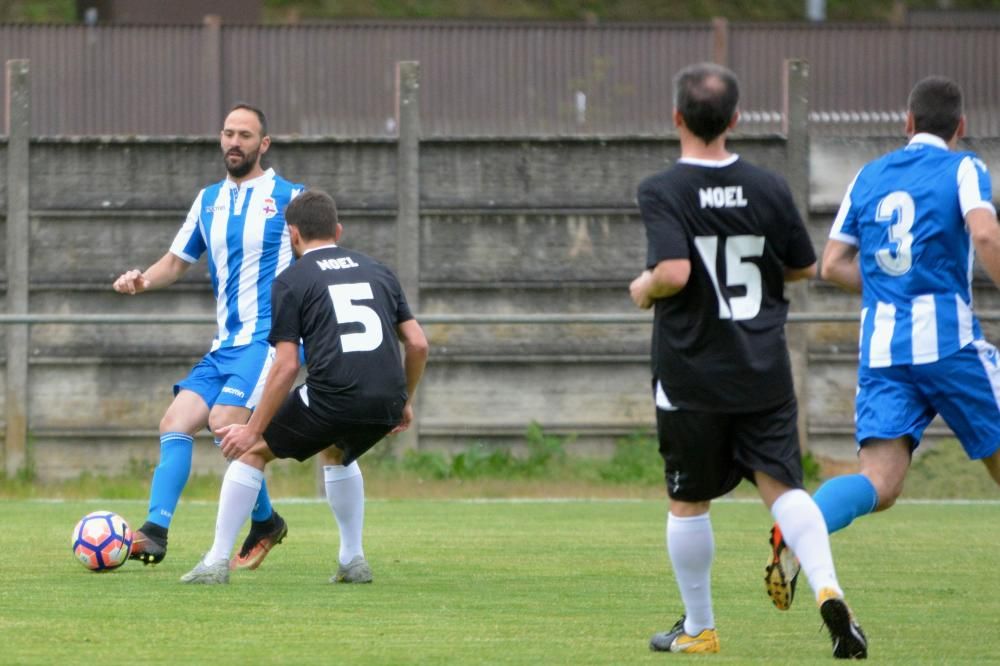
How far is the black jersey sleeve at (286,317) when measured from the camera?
6426mm

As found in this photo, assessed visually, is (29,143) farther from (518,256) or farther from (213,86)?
(518,256)

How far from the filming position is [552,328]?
13398 millimetres

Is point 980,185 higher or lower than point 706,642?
higher

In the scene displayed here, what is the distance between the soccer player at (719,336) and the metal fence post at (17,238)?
935 cm

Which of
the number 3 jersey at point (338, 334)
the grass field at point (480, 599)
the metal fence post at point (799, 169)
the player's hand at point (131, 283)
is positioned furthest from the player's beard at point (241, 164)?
the metal fence post at point (799, 169)

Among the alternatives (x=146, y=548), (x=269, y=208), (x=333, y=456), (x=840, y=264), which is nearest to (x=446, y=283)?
(x=269, y=208)

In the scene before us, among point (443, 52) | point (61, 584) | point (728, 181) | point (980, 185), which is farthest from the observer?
point (443, 52)

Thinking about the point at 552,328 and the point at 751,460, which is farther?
the point at 552,328

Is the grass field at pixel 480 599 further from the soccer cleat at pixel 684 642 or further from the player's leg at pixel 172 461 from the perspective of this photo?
the player's leg at pixel 172 461

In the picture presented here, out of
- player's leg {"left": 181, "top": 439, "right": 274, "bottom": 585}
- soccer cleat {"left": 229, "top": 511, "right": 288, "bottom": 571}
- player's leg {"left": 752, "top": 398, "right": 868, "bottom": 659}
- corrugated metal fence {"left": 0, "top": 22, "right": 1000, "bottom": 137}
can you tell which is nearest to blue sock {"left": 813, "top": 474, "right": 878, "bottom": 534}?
player's leg {"left": 752, "top": 398, "right": 868, "bottom": 659}

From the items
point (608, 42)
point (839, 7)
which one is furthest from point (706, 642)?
point (839, 7)

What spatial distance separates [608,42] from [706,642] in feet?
31.3

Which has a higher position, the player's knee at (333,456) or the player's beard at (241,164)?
the player's beard at (241,164)

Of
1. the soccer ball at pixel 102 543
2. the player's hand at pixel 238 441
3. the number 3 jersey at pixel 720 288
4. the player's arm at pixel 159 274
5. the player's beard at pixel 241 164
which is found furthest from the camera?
the player's beard at pixel 241 164
